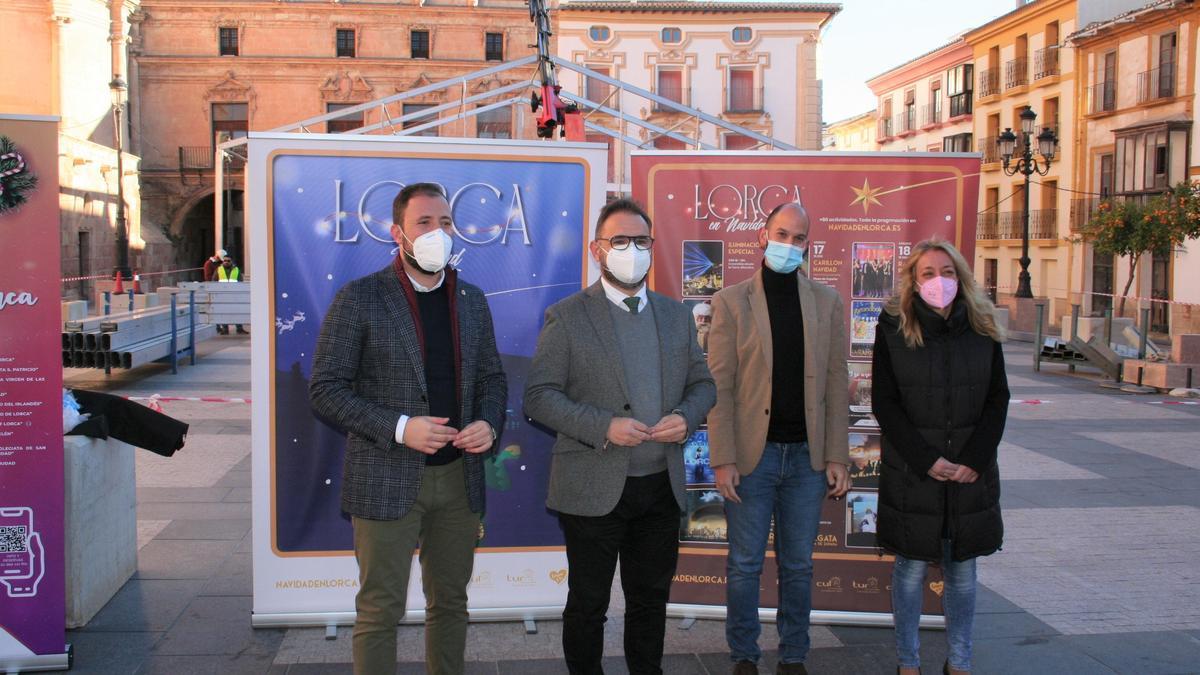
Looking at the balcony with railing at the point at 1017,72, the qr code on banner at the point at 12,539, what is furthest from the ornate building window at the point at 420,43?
the qr code on banner at the point at 12,539

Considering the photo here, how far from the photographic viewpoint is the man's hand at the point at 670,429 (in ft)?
11.2

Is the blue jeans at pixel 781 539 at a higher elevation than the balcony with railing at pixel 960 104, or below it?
below

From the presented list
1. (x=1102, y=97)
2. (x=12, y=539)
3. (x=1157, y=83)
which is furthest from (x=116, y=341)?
(x=1102, y=97)

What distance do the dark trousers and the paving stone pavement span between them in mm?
685

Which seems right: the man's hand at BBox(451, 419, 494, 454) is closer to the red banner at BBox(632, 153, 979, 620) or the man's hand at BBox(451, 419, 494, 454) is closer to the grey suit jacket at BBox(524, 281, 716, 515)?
the grey suit jacket at BBox(524, 281, 716, 515)

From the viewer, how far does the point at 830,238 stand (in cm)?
479

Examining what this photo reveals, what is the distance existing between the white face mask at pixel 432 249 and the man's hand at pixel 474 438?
57 centimetres

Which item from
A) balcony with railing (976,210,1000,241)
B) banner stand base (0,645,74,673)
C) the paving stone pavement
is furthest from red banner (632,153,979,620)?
balcony with railing (976,210,1000,241)

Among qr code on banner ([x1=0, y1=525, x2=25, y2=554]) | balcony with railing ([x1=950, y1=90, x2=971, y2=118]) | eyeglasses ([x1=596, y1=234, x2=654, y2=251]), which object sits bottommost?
qr code on banner ([x1=0, y1=525, x2=25, y2=554])

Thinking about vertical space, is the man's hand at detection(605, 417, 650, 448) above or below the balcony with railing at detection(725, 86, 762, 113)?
below

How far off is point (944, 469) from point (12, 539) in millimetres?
3805

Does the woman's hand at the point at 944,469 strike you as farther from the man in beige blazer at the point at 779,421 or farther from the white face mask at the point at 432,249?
the white face mask at the point at 432,249

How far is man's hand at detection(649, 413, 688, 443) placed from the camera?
3428 millimetres

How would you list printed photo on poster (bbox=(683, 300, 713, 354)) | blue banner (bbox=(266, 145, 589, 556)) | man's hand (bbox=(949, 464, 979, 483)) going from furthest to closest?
printed photo on poster (bbox=(683, 300, 713, 354)) → blue banner (bbox=(266, 145, 589, 556)) → man's hand (bbox=(949, 464, 979, 483))
